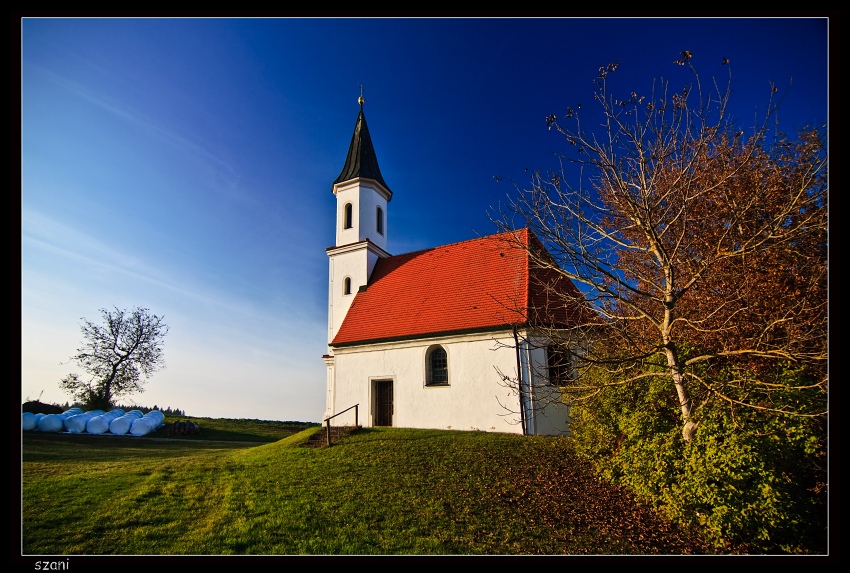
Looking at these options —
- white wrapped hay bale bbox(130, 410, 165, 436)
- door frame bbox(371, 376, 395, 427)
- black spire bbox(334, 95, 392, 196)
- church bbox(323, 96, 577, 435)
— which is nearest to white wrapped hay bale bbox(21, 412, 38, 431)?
white wrapped hay bale bbox(130, 410, 165, 436)

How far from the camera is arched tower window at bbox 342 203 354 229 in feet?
74.8

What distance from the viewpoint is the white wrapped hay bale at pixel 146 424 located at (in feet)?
79.1

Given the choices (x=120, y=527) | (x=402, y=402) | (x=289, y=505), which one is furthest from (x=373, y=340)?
(x=120, y=527)

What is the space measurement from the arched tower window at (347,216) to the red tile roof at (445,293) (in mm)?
2877

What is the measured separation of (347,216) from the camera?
22969 mm

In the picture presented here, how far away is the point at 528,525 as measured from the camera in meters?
7.08

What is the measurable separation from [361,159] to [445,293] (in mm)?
10113

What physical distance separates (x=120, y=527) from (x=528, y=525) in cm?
665

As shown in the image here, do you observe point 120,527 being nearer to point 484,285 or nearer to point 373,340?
point 373,340

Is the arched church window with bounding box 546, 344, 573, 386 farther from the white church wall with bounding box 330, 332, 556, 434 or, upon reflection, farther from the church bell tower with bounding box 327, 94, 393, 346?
the church bell tower with bounding box 327, 94, 393, 346

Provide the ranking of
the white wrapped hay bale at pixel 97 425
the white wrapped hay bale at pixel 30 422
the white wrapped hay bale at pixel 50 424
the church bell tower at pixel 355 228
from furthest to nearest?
the white wrapped hay bale at pixel 97 425, the white wrapped hay bale at pixel 50 424, the white wrapped hay bale at pixel 30 422, the church bell tower at pixel 355 228

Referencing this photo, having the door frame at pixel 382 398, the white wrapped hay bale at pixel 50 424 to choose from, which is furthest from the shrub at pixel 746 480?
the white wrapped hay bale at pixel 50 424

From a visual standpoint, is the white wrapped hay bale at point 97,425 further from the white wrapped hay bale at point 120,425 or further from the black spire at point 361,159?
the black spire at point 361,159

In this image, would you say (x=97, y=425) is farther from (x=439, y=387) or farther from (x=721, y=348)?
(x=721, y=348)
